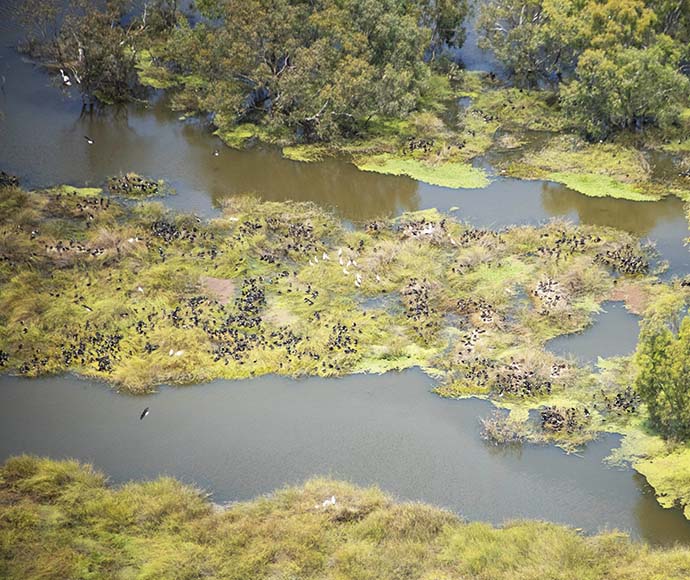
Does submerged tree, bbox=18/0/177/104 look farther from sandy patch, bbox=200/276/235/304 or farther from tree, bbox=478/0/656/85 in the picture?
tree, bbox=478/0/656/85

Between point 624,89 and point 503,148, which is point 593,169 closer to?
point 624,89

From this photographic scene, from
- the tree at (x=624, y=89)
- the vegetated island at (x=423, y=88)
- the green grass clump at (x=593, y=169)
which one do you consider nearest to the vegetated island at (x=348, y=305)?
the green grass clump at (x=593, y=169)

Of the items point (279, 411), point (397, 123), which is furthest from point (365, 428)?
point (397, 123)

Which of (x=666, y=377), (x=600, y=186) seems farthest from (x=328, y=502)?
(x=600, y=186)

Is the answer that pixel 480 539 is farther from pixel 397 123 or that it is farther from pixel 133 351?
pixel 397 123

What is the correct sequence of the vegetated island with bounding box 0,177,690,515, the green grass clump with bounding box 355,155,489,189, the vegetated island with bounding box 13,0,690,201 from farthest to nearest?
the vegetated island with bounding box 13,0,690,201 → the green grass clump with bounding box 355,155,489,189 → the vegetated island with bounding box 0,177,690,515

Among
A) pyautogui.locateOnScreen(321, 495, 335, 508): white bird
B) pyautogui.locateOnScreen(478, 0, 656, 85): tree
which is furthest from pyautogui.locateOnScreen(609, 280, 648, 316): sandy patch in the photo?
pyautogui.locateOnScreen(478, 0, 656, 85): tree
